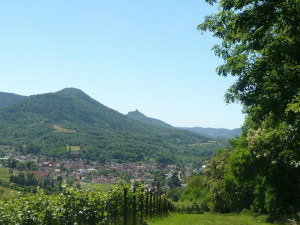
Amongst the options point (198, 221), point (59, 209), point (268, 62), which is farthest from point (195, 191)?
point (59, 209)

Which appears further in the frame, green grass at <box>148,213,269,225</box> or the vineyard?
green grass at <box>148,213,269,225</box>

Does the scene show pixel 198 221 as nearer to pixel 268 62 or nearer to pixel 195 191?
pixel 268 62

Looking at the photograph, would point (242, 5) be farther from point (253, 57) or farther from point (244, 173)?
point (244, 173)

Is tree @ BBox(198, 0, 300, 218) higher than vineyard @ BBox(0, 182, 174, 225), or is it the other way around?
tree @ BBox(198, 0, 300, 218)

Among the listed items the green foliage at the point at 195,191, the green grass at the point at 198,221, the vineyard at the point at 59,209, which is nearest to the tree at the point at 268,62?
the green grass at the point at 198,221

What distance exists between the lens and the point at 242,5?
34.7 feet

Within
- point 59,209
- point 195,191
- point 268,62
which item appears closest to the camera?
point 59,209

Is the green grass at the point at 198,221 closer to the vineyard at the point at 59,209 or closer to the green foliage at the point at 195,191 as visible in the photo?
the vineyard at the point at 59,209

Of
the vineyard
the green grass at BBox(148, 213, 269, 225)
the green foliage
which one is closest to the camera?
the vineyard

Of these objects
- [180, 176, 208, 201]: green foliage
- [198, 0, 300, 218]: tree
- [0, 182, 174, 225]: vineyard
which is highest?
[198, 0, 300, 218]: tree

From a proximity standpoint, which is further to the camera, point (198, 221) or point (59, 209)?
point (198, 221)

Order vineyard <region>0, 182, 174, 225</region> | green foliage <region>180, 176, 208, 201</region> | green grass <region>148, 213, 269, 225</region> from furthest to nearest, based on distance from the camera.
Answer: green foliage <region>180, 176, 208, 201</region>
green grass <region>148, 213, 269, 225</region>
vineyard <region>0, 182, 174, 225</region>

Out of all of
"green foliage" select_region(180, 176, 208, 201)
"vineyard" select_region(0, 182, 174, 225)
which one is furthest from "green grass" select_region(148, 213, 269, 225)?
"green foliage" select_region(180, 176, 208, 201)

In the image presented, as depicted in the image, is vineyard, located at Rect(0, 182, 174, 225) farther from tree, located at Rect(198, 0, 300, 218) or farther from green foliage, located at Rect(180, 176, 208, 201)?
green foliage, located at Rect(180, 176, 208, 201)
